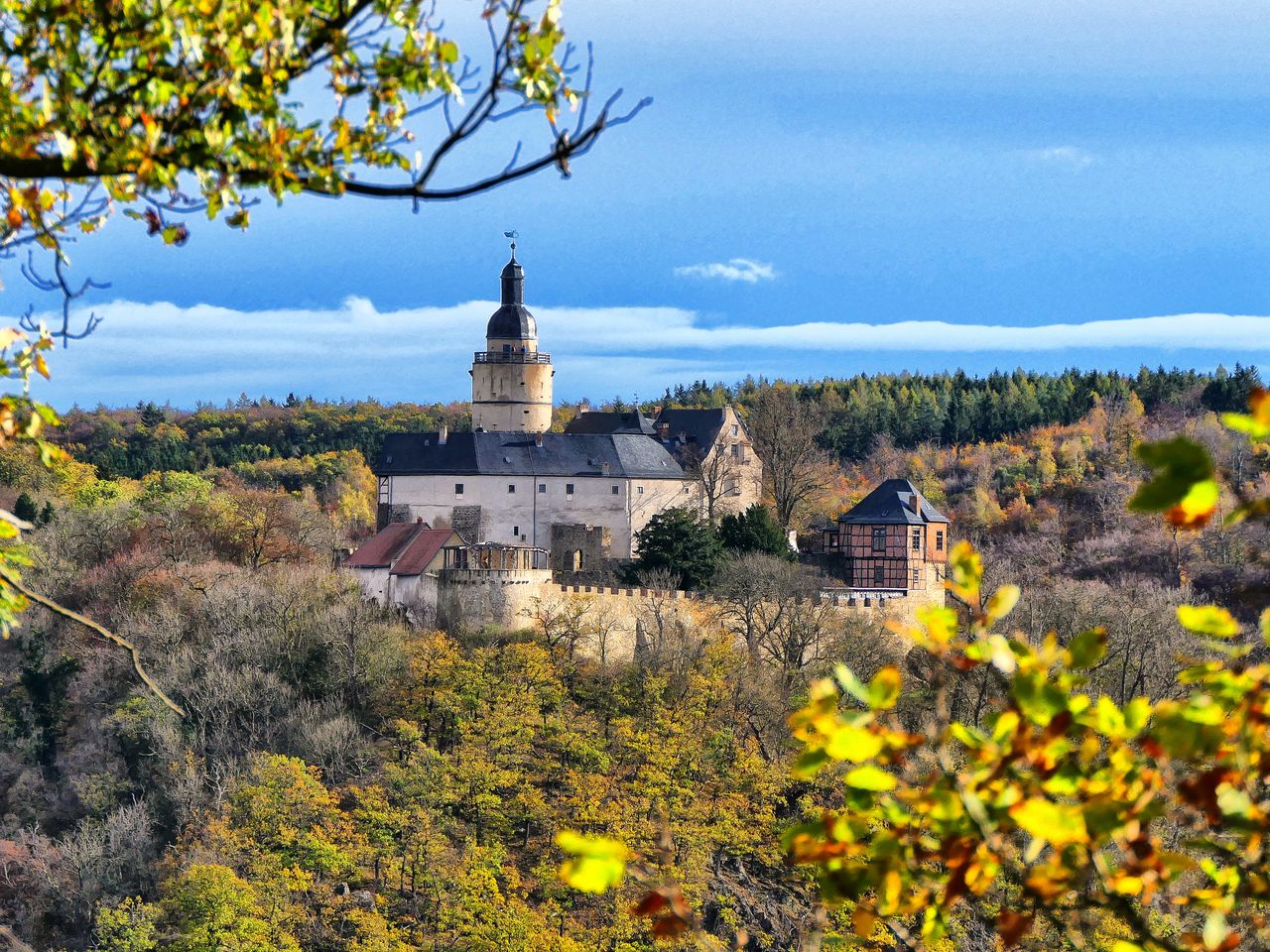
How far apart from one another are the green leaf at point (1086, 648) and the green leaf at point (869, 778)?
416mm

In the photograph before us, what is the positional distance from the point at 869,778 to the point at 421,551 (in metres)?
36.1

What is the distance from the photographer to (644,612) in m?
38.0

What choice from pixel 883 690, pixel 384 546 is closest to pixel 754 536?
pixel 384 546

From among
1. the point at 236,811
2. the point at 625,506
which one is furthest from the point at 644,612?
Answer: the point at 236,811

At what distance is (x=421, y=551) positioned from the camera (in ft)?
127

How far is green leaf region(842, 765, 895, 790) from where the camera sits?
2.99m

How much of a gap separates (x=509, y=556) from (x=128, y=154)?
103 ft

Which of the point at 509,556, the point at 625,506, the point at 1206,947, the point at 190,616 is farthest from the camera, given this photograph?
the point at 625,506

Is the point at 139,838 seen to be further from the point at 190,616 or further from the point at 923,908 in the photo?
the point at 923,908

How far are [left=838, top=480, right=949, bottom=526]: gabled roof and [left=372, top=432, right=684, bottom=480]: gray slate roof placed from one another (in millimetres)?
5468

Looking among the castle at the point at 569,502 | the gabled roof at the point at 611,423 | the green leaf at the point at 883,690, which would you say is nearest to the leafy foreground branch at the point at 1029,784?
the green leaf at the point at 883,690

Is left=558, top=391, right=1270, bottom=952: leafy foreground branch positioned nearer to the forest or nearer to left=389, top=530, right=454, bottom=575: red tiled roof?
the forest

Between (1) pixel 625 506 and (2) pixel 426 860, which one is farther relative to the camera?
(1) pixel 625 506

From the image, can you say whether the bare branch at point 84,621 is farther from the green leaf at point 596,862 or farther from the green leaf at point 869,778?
the green leaf at point 869,778
